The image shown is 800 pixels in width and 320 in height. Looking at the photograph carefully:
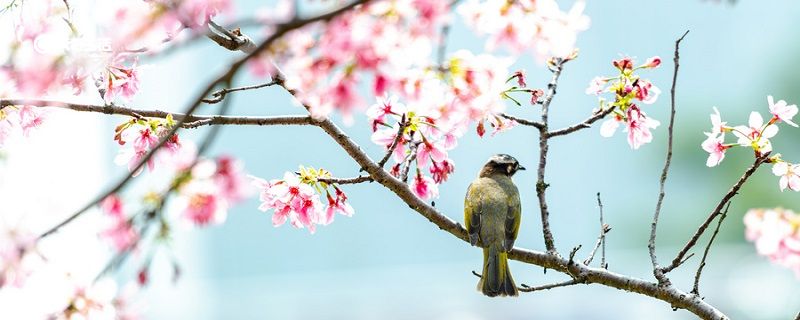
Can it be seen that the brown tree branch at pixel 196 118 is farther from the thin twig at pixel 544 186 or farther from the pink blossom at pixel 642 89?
the pink blossom at pixel 642 89

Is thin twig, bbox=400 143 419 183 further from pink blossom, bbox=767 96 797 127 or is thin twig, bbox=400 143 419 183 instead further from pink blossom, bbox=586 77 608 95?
pink blossom, bbox=767 96 797 127

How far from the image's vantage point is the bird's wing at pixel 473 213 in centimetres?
338

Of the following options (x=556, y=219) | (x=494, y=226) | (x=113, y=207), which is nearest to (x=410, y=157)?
(x=494, y=226)

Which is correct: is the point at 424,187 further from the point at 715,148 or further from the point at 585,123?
the point at 715,148

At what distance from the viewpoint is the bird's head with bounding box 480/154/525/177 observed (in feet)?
13.3

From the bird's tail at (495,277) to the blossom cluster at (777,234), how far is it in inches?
45.5

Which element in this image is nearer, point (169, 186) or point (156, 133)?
point (169, 186)

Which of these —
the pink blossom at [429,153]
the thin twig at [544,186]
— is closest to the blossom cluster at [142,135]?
the pink blossom at [429,153]

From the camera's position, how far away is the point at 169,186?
67.0 inches

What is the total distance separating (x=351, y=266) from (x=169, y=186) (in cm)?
1659

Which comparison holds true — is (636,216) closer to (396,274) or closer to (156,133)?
(396,274)

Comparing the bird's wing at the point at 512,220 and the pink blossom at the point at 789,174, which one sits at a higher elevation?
the bird's wing at the point at 512,220

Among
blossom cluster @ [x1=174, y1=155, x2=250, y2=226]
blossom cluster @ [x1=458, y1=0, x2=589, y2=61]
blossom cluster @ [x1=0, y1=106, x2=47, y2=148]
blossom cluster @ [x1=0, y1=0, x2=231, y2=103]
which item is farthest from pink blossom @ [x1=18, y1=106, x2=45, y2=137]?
blossom cluster @ [x1=458, y1=0, x2=589, y2=61]

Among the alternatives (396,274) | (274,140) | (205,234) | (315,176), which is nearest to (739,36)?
(396,274)
